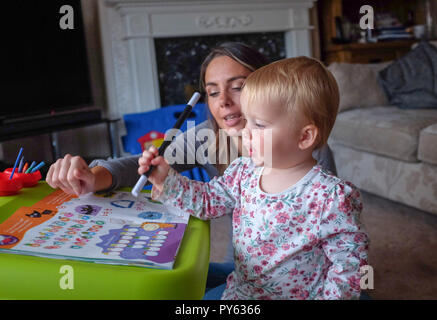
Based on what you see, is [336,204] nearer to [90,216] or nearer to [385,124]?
[90,216]

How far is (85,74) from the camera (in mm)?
2818

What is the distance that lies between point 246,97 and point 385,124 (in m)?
1.64

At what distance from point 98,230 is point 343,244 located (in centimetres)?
38

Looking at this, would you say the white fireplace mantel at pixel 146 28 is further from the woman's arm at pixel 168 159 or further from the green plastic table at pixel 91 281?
the green plastic table at pixel 91 281

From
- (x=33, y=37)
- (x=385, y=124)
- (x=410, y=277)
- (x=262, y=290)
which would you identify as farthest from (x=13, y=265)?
(x=33, y=37)

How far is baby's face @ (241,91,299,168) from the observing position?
2.34 ft

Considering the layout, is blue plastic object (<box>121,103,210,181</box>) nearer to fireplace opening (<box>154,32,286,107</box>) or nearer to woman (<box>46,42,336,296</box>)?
fireplace opening (<box>154,32,286,107</box>)

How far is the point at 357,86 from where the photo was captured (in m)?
2.59

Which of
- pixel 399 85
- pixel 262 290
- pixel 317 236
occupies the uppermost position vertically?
pixel 399 85

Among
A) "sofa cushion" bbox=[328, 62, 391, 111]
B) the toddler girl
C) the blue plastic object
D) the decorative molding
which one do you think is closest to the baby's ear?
the toddler girl

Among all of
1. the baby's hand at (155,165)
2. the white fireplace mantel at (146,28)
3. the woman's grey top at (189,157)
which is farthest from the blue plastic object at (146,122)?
the baby's hand at (155,165)

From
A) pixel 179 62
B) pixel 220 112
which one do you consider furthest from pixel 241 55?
pixel 179 62

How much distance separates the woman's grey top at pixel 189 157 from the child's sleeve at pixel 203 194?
0.15 meters

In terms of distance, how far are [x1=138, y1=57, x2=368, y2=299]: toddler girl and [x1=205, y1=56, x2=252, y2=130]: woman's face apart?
0.98 feet
